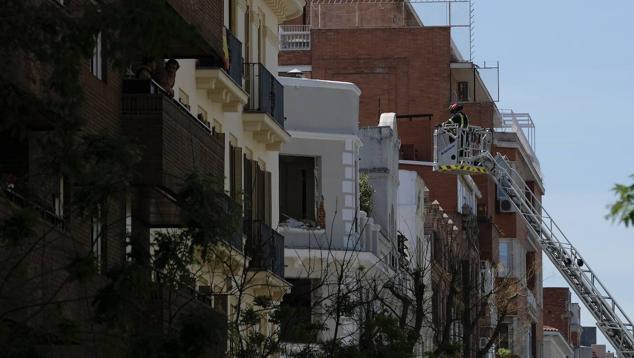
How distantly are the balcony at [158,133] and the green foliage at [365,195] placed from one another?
30.6 metres

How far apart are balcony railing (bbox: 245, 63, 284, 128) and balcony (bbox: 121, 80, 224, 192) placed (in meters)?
11.1

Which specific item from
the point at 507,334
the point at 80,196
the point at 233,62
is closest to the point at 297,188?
the point at 233,62

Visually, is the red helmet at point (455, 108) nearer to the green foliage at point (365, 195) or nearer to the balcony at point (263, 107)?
the green foliage at point (365, 195)

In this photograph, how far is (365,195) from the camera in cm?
6631

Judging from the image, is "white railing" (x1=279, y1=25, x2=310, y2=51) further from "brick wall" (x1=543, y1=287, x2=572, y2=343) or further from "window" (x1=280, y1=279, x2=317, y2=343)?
"brick wall" (x1=543, y1=287, x2=572, y2=343)

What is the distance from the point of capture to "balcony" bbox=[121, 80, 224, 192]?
33.8 metres

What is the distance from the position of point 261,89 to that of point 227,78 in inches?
157

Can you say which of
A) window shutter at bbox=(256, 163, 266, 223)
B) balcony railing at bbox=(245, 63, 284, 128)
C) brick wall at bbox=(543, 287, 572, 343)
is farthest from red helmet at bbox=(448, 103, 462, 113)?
brick wall at bbox=(543, 287, 572, 343)

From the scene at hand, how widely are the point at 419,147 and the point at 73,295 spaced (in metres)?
65.9

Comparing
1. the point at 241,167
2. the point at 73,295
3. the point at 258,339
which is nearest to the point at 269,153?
the point at 241,167

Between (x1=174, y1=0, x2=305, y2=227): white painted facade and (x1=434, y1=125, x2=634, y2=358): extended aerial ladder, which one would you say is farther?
(x1=434, y1=125, x2=634, y2=358): extended aerial ladder

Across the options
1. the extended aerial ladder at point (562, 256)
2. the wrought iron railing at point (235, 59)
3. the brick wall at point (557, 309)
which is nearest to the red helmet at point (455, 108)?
the extended aerial ladder at point (562, 256)

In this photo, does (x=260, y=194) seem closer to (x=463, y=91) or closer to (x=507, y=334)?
(x=463, y=91)

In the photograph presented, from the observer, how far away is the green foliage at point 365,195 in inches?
2594
